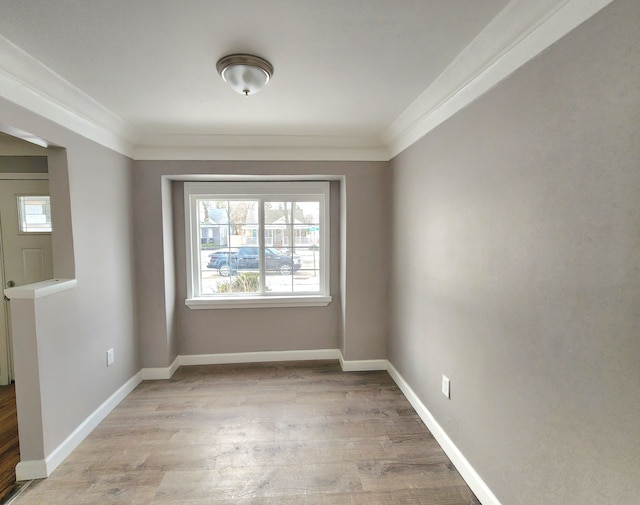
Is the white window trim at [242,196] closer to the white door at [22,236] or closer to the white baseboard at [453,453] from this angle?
the white door at [22,236]

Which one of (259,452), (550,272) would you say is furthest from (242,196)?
(550,272)

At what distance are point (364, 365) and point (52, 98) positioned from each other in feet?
10.5

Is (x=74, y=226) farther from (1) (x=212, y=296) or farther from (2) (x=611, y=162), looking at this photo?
(2) (x=611, y=162)

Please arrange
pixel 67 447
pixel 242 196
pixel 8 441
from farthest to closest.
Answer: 1. pixel 242 196
2. pixel 8 441
3. pixel 67 447

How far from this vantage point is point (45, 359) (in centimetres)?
171

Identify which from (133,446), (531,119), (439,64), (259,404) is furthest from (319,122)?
(133,446)

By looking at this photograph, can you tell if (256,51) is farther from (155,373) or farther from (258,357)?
(155,373)

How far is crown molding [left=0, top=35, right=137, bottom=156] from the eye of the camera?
1.47m

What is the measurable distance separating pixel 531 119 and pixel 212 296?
3017 mm

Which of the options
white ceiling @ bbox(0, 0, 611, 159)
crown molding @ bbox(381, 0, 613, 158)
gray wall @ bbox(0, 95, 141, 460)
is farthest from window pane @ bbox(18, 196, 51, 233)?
crown molding @ bbox(381, 0, 613, 158)

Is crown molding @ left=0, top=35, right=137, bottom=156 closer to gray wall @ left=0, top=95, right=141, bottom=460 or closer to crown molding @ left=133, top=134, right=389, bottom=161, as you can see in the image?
gray wall @ left=0, top=95, right=141, bottom=460

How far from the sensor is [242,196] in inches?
122

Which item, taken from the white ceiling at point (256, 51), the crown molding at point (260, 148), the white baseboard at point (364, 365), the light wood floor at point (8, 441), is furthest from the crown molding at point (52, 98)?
the white baseboard at point (364, 365)

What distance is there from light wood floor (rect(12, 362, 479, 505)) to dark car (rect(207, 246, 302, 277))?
3.83 ft
